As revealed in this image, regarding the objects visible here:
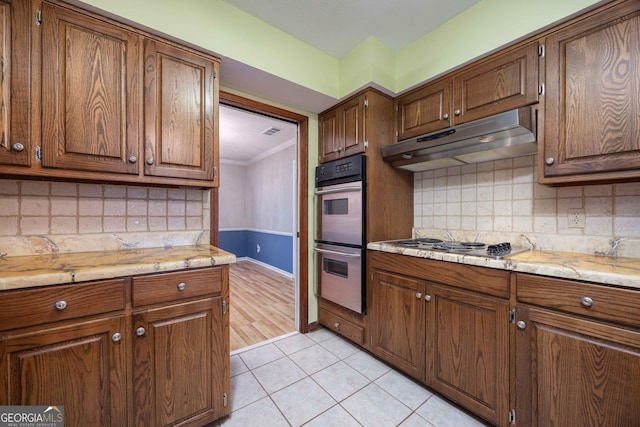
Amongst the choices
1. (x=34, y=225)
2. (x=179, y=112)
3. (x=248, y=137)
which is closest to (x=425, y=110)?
(x=179, y=112)

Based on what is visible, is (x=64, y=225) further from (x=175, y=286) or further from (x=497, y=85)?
(x=497, y=85)

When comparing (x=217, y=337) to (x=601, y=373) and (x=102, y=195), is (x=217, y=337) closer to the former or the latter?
(x=102, y=195)

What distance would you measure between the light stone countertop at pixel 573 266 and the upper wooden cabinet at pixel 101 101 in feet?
5.24

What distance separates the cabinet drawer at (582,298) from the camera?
940 millimetres

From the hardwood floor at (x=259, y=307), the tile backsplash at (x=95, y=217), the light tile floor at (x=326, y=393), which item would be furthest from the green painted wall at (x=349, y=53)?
the hardwood floor at (x=259, y=307)

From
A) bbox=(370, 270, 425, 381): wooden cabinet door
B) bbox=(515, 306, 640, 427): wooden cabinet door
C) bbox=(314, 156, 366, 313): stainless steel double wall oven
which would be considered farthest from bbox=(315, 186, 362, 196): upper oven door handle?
bbox=(515, 306, 640, 427): wooden cabinet door

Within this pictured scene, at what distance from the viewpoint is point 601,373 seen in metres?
1.00

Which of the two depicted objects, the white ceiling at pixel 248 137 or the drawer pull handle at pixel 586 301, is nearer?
→ the drawer pull handle at pixel 586 301

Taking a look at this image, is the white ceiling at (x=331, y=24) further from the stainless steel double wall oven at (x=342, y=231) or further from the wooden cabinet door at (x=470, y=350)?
the wooden cabinet door at (x=470, y=350)

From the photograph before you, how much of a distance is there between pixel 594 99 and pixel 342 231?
5.45ft

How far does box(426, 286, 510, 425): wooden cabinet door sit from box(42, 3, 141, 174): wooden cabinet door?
1952 millimetres

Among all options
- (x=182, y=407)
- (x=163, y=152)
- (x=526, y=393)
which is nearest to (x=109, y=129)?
(x=163, y=152)

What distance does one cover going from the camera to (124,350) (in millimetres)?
1075

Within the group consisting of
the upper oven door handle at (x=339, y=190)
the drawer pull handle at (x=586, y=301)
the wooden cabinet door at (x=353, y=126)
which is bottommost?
the drawer pull handle at (x=586, y=301)
